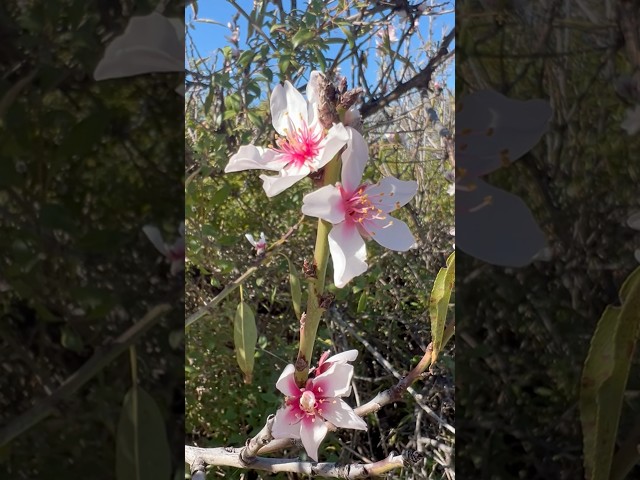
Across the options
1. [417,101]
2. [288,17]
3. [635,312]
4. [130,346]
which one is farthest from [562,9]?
[417,101]

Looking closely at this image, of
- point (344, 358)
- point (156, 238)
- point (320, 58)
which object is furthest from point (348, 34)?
point (156, 238)

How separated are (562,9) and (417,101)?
1.08 m

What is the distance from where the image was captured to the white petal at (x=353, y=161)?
0.45 meters

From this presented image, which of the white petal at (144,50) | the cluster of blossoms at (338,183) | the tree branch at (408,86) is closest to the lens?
the white petal at (144,50)

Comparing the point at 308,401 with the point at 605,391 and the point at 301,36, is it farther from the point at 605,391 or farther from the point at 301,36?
the point at 301,36

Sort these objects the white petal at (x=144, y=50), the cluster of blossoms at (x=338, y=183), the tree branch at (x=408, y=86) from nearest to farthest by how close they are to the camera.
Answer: the white petal at (x=144, y=50) → the cluster of blossoms at (x=338, y=183) → the tree branch at (x=408, y=86)

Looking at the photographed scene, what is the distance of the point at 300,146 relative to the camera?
49cm

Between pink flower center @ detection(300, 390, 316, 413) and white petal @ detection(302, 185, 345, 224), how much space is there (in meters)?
0.16

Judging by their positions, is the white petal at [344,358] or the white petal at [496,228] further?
the white petal at [344,358]

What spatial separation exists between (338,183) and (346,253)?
52 millimetres

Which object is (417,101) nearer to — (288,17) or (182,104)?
(288,17)

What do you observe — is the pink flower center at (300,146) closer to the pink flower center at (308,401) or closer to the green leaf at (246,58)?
the pink flower center at (308,401)

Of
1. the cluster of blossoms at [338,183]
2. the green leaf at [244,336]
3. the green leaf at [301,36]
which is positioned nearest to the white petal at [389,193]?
the cluster of blossoms at [338,183]

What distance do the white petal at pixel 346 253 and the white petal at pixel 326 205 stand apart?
13 millimetres
